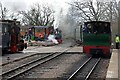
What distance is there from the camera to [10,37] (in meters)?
25.6

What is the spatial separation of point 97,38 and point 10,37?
6.95m

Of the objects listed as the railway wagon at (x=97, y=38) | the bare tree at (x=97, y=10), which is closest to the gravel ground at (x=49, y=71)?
the railway wagon at (x=97, y=38)

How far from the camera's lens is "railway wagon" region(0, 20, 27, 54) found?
24.2 m

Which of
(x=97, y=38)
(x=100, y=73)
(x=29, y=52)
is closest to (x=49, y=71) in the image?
(x=100, y=73)

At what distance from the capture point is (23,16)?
73.0m

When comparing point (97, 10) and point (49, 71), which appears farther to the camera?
point (97, 10)

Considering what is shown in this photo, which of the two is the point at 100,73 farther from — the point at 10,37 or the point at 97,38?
the point at 10,37

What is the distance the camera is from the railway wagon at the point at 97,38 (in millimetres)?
23188

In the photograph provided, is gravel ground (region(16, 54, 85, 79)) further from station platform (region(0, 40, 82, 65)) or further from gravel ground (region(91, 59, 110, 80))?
station platform (region(0, 40, 82, 65))

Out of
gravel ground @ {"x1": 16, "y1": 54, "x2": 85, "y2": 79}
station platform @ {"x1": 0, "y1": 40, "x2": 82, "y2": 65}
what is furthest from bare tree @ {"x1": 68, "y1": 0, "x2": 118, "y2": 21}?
gravel ground @ {"x1": 16, "y1": 54, "x2": 85, "y2": 79}

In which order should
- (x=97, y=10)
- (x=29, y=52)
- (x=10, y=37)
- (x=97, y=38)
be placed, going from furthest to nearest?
(x=97, y=10) → (x=29, y=52) → (x=10, y=37) → (x=97, y=38)

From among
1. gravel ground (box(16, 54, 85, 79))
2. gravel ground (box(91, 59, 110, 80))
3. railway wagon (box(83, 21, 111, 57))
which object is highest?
railway wagon (box(83, 21, 111, 57))

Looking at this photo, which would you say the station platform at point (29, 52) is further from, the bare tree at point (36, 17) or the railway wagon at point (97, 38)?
the bare tree at point (36, 17)

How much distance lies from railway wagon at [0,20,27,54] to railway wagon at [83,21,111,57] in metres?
5.88
